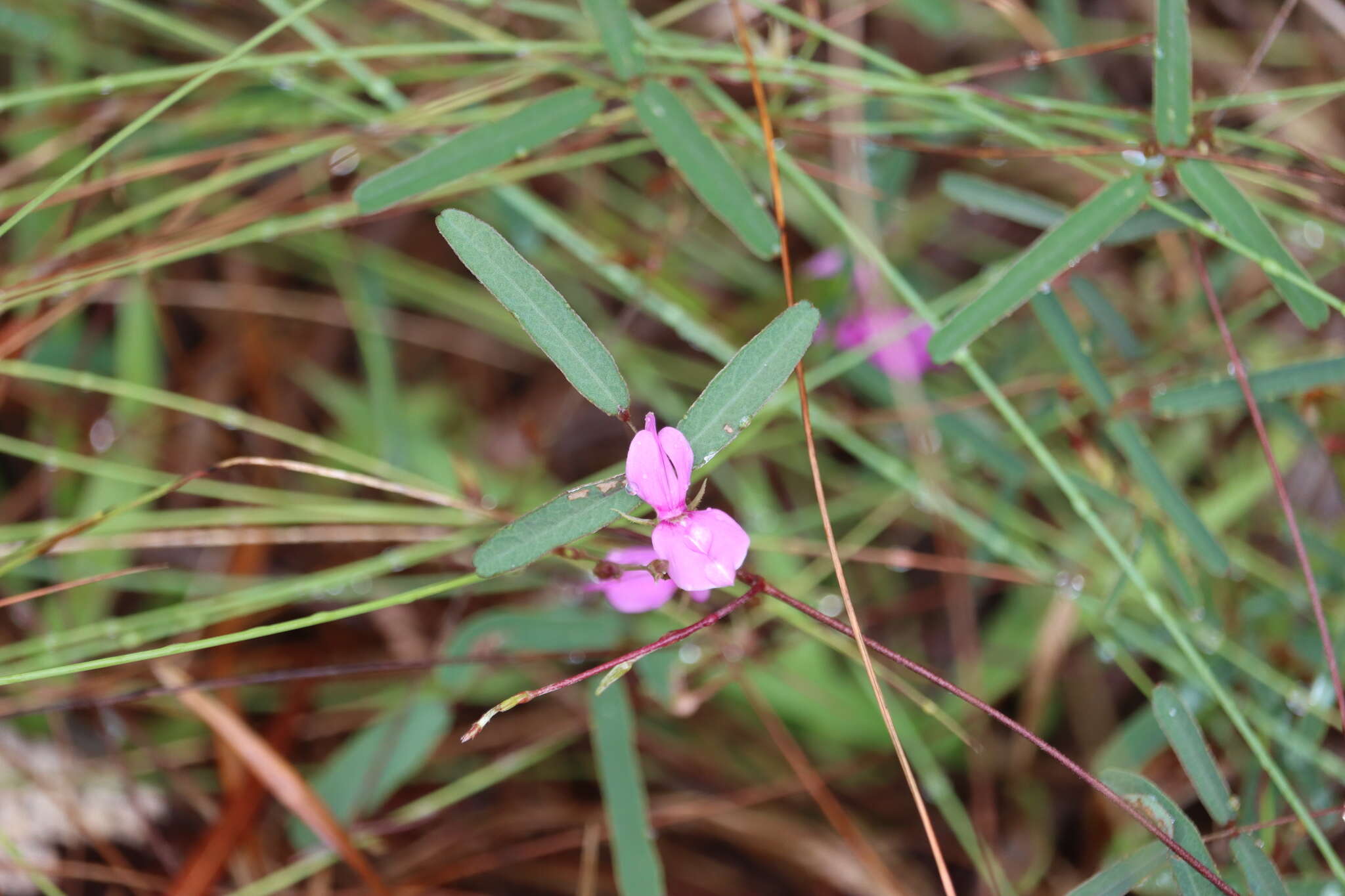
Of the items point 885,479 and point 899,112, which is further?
point 885,479

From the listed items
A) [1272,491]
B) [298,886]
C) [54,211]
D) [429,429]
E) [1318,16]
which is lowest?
[298,886]

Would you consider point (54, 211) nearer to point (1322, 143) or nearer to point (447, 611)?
point (447, 611)

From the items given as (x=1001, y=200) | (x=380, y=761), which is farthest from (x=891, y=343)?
(x=380, y=761)

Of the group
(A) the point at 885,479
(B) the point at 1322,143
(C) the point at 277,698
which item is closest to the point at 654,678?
(A) the point at 885,479

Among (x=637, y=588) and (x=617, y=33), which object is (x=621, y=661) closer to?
(x=637, y=588)

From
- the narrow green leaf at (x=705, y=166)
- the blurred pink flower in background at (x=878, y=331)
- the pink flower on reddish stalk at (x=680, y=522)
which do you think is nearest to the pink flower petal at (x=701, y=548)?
the pink flower on reddish stalk at (x=680, y=522)

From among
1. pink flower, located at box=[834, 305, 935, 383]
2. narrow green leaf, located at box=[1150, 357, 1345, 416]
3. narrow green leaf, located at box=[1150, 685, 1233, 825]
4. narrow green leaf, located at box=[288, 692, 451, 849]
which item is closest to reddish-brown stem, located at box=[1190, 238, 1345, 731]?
narrow green leaf, located at box=[1150, 357, 1345, 416]

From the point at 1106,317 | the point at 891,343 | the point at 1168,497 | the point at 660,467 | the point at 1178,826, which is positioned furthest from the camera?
the point at 891,343
